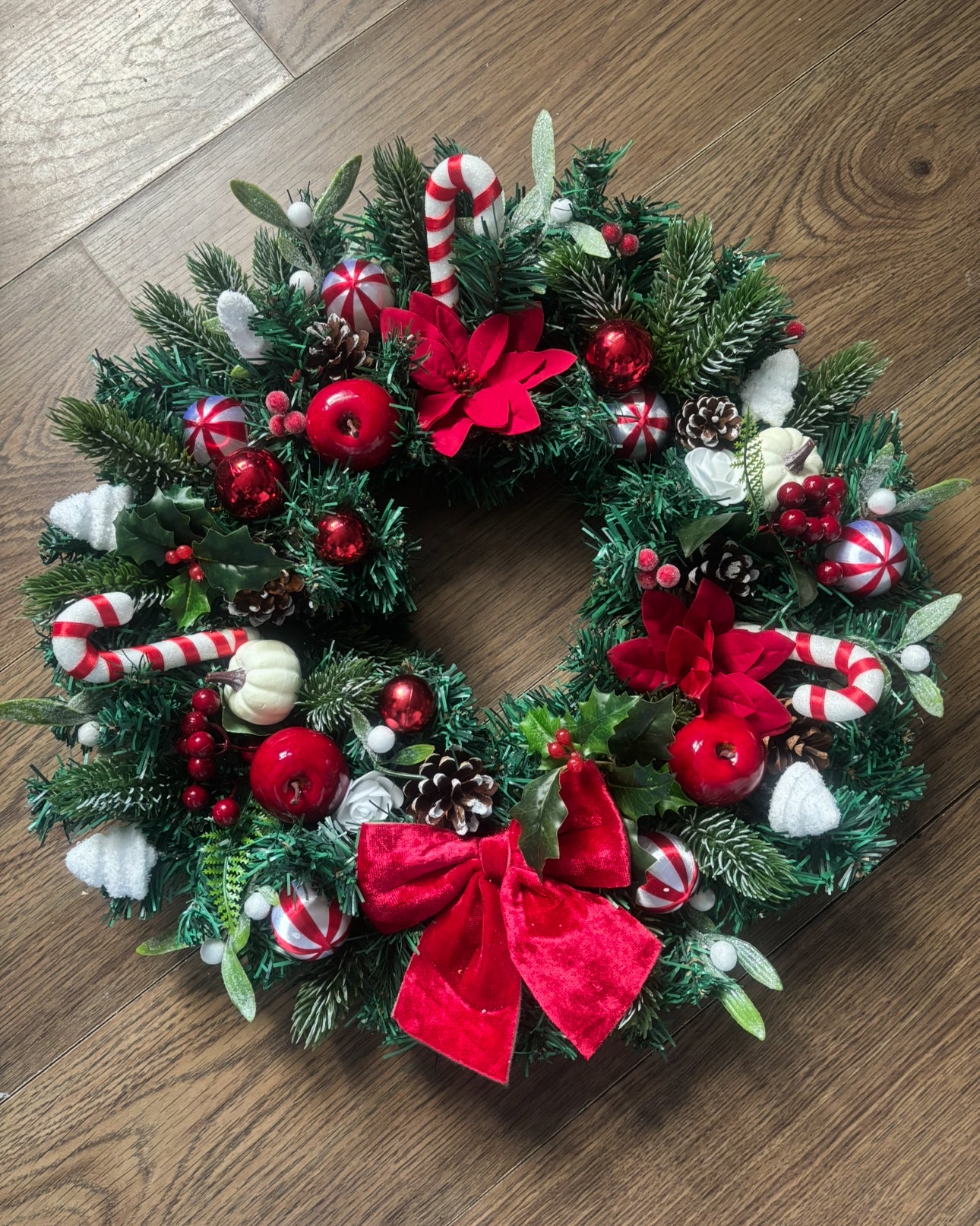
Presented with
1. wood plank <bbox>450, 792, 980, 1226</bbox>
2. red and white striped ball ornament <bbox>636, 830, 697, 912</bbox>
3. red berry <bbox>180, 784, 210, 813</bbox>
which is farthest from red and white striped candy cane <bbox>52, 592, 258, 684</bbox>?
wood plank <bbox>450, 792, 980, 1226</bbox>

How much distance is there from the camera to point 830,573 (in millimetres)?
871

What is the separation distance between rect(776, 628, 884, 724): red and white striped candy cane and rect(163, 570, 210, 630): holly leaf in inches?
21.1

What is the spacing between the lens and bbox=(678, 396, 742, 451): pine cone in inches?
35.0

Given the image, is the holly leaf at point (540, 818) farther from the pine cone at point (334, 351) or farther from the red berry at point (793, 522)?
the pine cone at point (334, 351)

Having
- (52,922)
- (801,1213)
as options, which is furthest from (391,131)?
(801,1213)

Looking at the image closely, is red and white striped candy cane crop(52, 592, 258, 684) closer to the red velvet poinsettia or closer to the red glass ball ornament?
the red glass ball ornament

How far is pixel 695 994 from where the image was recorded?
85cm

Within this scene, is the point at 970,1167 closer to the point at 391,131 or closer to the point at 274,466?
the point at 274,466

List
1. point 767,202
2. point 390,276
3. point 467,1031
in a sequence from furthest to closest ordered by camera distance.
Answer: point 767,202 → point 390,276 → point 467,1031

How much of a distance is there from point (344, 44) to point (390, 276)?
39 centimetres

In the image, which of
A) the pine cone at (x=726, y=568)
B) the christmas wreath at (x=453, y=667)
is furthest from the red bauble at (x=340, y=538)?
the pine cone at (x=726, y=568)

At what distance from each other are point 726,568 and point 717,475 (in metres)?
0.09

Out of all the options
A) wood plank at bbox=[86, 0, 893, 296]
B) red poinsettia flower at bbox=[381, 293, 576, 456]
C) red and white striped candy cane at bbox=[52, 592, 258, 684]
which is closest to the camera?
red and white striped candy cane at bbox=[52, 592, 258, 684]

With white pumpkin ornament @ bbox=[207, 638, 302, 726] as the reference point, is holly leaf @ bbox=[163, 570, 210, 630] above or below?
above
